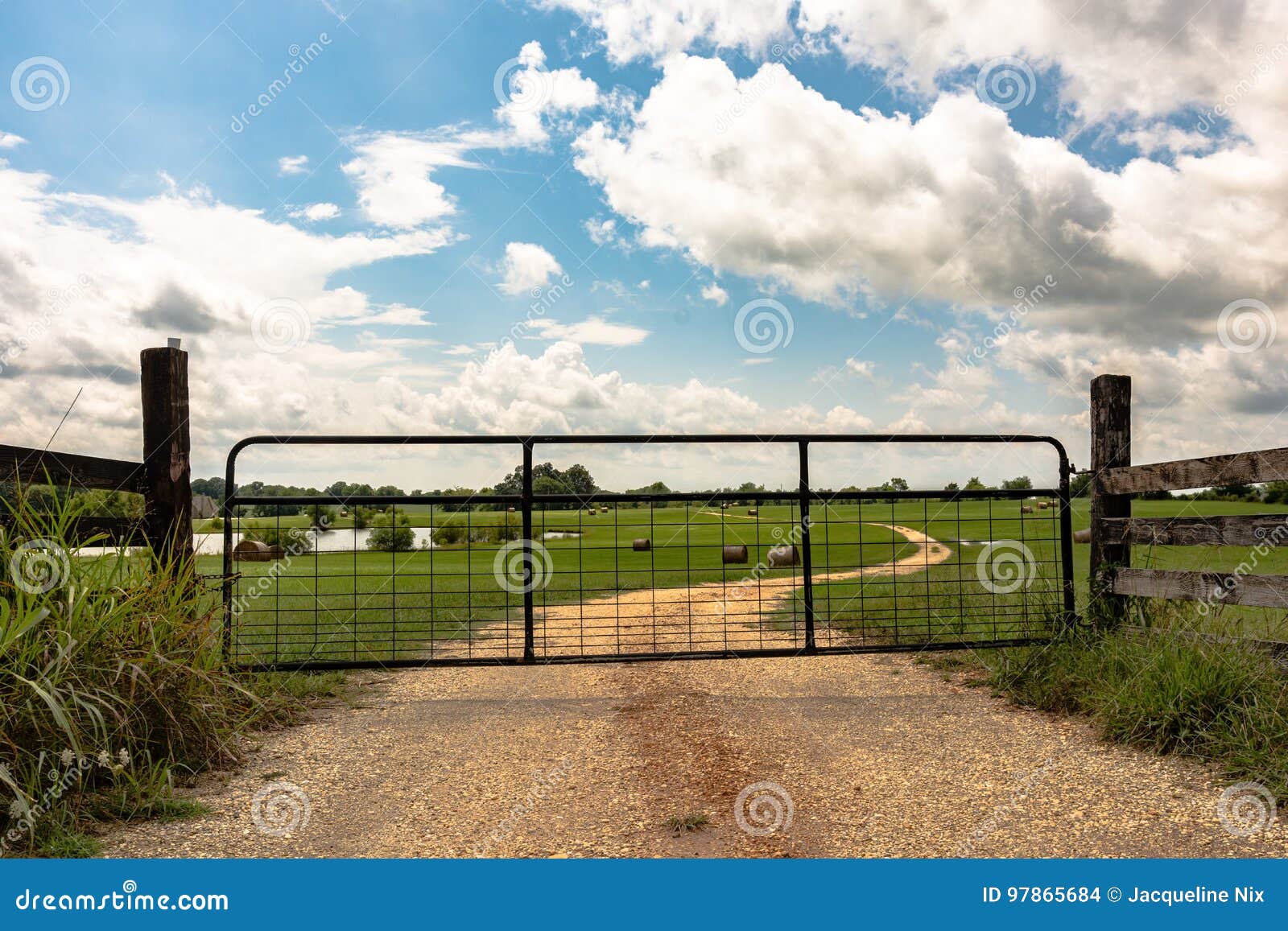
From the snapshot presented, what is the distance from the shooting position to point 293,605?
512 inches

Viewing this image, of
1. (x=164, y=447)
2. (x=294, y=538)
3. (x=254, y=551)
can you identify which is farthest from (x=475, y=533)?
(x=164, y=447)

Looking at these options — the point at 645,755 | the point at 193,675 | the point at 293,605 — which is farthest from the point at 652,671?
the point at 293,605

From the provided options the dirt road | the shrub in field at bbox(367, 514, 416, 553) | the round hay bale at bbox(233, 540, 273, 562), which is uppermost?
the shrub in field at bbox(367, 514, 416, 553)

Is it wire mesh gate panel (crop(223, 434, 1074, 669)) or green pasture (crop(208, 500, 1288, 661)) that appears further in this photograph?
green pasture (crop(208, 500, 1288, 661))

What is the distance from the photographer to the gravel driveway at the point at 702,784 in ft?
12.9

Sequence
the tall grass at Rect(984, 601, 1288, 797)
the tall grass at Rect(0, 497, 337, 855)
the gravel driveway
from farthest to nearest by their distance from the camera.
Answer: the tall grass at Rect(984, 601, 1288, 797) < the tall grass at Rect(0, 497, 337, 855) < the gravel driveway

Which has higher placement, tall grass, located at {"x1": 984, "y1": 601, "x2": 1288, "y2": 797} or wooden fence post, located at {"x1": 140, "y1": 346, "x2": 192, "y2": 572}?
wooden fence post, located at {"x1": 140, "y1": 346, "x2": 192, "y2": 572}

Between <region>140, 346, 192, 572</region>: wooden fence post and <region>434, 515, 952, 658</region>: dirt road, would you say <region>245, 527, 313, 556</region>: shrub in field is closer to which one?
<region>140, 346, 192, 572</region>: wooden fence post

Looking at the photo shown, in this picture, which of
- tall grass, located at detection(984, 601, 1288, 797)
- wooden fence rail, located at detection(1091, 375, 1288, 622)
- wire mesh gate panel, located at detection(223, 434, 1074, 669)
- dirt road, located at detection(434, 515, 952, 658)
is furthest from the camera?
dirt road, located at detection(434, 515, 952, 658)

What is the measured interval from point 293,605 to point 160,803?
9.15 m

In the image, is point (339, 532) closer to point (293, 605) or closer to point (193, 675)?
point (193, 675)

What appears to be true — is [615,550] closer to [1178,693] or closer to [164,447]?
[164,447]

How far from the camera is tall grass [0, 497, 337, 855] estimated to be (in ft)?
13.3

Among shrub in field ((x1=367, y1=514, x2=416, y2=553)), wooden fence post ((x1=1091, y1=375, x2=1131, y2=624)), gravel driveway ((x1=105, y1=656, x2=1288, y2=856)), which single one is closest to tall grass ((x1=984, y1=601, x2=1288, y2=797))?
gravel driveway ((x1=105, y1=656, x2=1288, y2=856))
